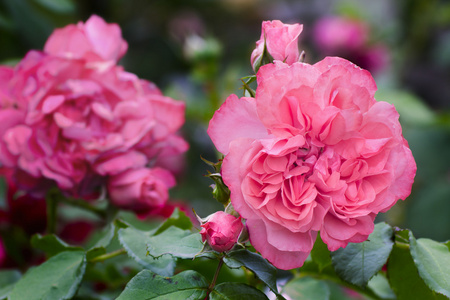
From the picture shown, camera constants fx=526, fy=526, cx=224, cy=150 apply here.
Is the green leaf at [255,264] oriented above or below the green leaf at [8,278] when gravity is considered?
above

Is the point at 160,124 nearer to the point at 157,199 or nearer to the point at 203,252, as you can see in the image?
the point at 157,199

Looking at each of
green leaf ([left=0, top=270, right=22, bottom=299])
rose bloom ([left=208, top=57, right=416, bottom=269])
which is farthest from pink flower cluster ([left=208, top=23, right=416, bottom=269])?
green leaf ([left=0, top=270, right=22, bottom=299])

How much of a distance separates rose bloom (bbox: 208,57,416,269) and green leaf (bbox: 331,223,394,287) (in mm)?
40

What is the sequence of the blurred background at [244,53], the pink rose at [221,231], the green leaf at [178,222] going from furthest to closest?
the blurred background at [244,53] < the green leaf at [178,222] < the pink rose at [221,231]

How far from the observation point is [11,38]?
2.68 feet

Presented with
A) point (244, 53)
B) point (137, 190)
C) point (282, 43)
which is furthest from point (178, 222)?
point (244, 53)

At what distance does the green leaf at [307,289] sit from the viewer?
405 millimetres

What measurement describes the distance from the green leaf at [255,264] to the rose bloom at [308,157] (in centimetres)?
1

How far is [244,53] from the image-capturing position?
158 centimetres

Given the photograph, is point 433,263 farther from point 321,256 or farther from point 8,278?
point 8,278

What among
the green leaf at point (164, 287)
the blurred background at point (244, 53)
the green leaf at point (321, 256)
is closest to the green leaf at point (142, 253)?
the green leaf at point (164, 287)

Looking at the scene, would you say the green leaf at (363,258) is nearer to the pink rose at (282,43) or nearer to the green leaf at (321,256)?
the green leaf at (321,256)

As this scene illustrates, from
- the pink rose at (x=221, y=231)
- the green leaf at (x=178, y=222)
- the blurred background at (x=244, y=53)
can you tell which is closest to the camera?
the pink rose at (x=221, y=231)

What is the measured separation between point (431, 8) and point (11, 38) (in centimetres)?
108
